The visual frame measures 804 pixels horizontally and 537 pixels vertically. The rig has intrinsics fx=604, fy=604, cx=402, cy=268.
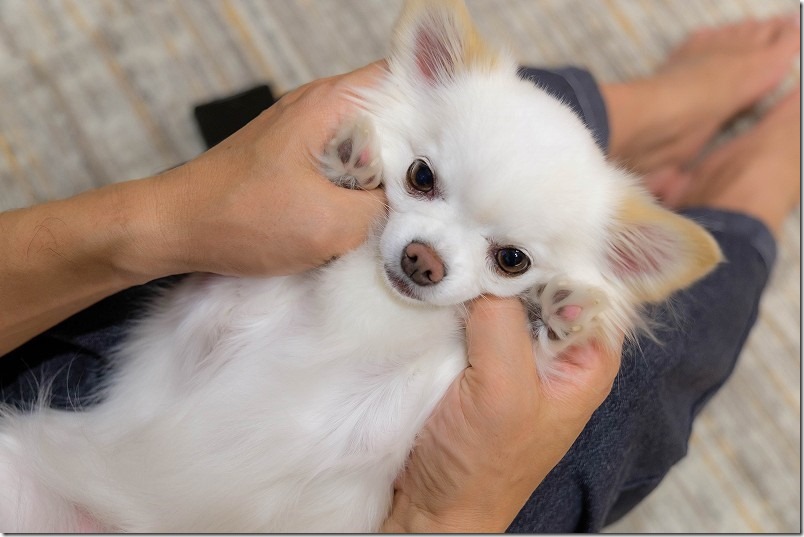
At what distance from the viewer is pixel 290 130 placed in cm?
104

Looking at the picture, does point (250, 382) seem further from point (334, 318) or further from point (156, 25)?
point (156, 25)

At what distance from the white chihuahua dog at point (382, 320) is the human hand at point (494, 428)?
0.12ft

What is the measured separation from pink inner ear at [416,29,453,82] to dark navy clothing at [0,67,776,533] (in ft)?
0.80

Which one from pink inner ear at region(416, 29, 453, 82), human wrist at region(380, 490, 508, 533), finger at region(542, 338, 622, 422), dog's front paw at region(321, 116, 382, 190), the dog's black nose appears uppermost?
pink inner ear at region(416, 29, 453, 82)

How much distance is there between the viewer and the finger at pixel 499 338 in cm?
103

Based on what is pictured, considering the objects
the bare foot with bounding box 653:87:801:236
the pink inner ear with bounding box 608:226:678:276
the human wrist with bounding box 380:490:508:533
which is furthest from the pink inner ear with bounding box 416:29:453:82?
the bare foot with bounding box 653:87:801:236

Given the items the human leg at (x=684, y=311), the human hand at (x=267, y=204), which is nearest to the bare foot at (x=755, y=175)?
the human leg at (x=684, y=311)

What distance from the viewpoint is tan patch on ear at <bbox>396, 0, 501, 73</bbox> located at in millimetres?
1105

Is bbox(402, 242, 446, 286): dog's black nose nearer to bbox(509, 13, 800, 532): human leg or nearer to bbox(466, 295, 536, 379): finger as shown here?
bbox(466, 295, 536, 379): finger

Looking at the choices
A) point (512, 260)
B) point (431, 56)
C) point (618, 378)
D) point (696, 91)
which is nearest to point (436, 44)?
point (431, 56)

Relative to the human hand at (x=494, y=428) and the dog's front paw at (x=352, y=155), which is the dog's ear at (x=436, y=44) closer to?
the dog's front paw at (x=352, y=155)

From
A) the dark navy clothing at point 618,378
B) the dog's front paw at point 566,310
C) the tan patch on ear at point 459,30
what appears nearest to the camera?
the dog's front paw at point 566,310

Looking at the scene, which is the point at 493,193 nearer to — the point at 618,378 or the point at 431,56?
the point at 431,56

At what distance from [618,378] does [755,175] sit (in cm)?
112
